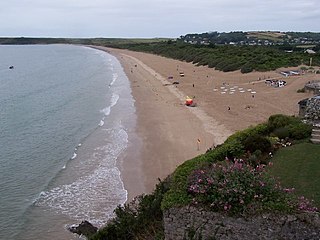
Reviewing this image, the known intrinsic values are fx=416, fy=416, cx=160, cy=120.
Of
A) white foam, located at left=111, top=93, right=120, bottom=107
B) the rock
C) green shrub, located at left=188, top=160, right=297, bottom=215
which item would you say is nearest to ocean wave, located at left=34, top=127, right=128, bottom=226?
the rock

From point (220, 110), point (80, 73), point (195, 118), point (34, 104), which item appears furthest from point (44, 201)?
point (80, 73)

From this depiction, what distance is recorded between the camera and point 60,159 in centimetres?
2323

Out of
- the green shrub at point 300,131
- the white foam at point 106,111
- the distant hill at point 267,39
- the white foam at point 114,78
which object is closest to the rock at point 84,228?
the green shrub at point 300,131

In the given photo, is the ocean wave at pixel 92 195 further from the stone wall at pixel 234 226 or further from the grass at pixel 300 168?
the stone wall at pixel 234 226

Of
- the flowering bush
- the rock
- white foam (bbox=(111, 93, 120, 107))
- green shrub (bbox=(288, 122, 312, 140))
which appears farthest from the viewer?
white foam (bbox=(111, 93, 120, 107))

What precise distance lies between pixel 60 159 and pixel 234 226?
16829mm

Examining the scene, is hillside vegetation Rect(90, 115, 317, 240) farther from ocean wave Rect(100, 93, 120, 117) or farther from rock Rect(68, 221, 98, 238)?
ocean wave Rect(100, 93, 120, 117)

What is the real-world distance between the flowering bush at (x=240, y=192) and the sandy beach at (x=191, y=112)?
9454 mm

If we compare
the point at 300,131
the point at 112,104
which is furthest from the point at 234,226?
the point at 112,104

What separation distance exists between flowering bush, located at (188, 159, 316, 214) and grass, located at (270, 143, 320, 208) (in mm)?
1373

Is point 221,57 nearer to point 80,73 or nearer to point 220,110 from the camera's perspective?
point 80,73

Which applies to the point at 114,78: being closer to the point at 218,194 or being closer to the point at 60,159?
the point at 60,159

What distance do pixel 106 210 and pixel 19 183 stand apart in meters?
5.77

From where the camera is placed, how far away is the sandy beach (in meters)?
21.5
